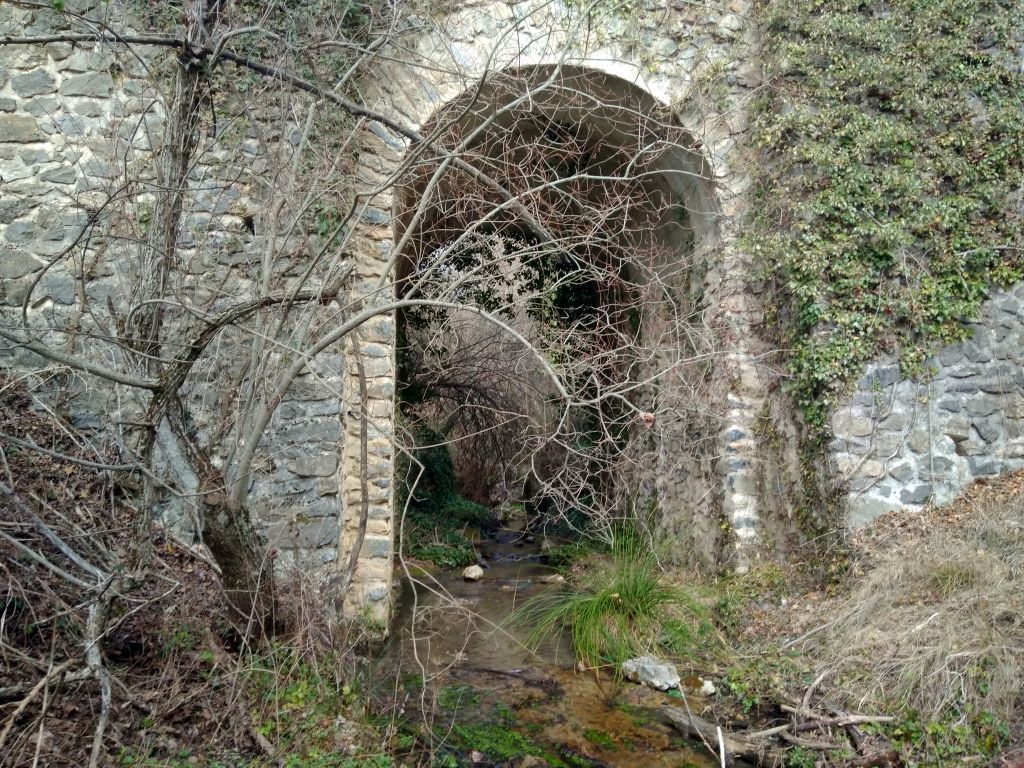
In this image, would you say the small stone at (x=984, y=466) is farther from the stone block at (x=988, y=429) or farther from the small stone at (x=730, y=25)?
the small stone at (x=730, y=25)

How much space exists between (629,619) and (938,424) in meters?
2.29

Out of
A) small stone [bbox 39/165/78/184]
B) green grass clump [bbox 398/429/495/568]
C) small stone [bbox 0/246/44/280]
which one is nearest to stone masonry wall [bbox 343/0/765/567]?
small stone [bbox 39/165/78/184]

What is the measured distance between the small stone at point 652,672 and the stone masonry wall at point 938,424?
144 centimetres

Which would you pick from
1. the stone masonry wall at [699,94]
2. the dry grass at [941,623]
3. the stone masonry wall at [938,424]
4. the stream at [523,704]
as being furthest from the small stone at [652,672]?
the stone masonry wall at [938,424]

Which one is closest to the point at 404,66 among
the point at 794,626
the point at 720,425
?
the point at 720,425

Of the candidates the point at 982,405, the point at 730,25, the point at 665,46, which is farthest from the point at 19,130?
the point at 982,405

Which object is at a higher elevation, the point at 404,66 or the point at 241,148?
the point at 404,66

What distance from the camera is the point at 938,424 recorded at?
15.2ft

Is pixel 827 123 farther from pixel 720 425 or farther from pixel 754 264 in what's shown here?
pixel 720 425

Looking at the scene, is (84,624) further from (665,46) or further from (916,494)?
(665,46)

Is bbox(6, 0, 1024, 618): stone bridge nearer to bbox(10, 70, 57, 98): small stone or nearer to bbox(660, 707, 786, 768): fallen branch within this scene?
bbox(10, 70, 57, 98): small stone

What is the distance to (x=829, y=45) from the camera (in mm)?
5094

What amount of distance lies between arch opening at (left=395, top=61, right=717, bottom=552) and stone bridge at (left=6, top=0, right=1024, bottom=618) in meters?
0.16

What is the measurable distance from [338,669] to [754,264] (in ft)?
12.6
